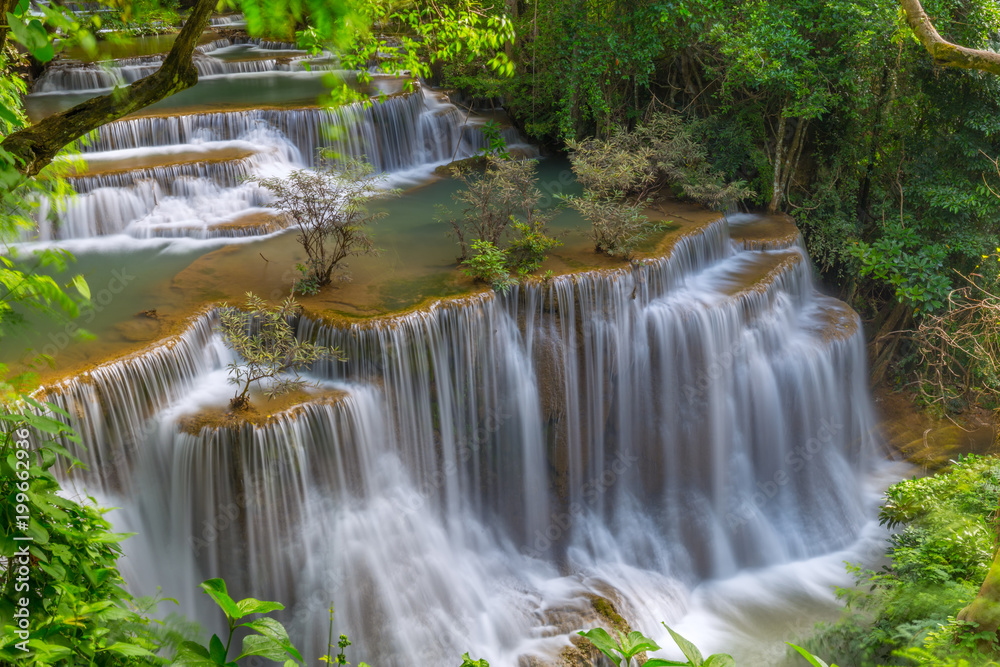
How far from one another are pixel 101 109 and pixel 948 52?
4.57 metres

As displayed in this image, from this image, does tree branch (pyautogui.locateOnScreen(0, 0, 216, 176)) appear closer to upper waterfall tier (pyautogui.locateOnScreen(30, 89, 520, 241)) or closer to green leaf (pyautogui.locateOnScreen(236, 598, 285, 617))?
green leaf (pyautogui.locateOnScreen(236, 598, 285, 617))

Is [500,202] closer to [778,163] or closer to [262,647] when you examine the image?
[778,163]

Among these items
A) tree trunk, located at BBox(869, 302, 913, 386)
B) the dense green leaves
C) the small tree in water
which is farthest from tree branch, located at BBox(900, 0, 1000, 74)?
tree trunk, located at BBox(869, 302, 913, 386)

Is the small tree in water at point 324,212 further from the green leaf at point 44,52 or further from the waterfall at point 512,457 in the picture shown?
the green leaf at point 44,52

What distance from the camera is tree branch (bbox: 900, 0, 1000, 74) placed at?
4.12m

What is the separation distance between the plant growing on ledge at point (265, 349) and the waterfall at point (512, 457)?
24 cm

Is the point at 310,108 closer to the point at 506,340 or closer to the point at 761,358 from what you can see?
the point at 506,340

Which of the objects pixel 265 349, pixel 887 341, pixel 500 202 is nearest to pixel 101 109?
pixel 265 349

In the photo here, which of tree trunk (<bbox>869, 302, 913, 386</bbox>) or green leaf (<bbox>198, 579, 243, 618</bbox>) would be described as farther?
tree trunk (<bbox>869, 302, 913, 386</bbox>)

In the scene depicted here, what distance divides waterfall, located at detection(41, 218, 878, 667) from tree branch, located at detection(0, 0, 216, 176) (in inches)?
139

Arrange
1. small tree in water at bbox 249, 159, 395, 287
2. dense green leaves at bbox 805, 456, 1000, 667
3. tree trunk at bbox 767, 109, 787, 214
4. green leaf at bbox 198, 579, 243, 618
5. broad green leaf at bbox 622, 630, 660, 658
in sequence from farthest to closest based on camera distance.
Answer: tree trunk at bbox 767, 109, 787, 214, small tree in water at bbox 249, 159, 395, 287, dense green leaves at bbox 805, 456, 1000, 667, green leaf at bbox 198, 579, 243, 618, broad green leaf at bbox 622, 630, 660, 658

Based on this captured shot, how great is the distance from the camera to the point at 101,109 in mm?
2885

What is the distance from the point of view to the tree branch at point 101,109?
2.76 m

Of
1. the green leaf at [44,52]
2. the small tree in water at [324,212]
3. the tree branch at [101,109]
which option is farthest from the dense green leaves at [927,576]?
the small tree in water at [324,212]
